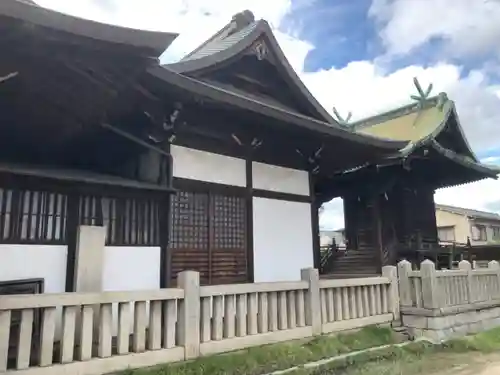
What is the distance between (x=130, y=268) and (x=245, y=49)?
16.4 feet

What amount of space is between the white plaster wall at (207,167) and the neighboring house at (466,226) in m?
35.8

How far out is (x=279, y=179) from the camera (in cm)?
959

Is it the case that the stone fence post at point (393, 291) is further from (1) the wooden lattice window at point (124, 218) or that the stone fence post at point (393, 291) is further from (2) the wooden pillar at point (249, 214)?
(1) the wooden lattice window at point (124, 218)

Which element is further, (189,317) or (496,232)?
(496,232)

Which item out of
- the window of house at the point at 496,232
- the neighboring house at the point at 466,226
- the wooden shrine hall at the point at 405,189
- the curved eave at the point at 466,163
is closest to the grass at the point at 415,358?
the wooden shrine hall at the point at 405,189

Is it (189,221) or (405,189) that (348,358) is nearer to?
(189,221)

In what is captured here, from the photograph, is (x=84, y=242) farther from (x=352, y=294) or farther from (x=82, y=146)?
(x=352, y=294)

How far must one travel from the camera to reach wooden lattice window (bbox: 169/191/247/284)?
25.2ft

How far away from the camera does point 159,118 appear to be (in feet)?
23.4

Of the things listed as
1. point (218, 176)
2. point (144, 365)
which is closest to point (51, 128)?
point (218, 176)

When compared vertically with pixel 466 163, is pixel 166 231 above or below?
below

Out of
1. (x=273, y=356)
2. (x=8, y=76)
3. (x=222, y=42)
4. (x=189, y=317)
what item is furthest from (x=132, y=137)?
(x=222, y=42)

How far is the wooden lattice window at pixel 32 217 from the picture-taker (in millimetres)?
5766

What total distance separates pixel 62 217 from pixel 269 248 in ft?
13.8
